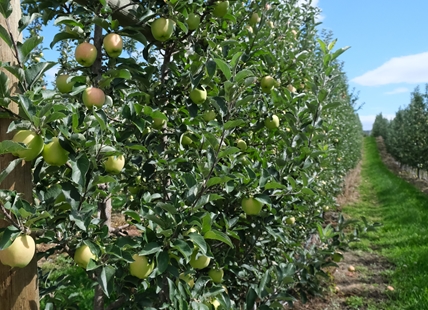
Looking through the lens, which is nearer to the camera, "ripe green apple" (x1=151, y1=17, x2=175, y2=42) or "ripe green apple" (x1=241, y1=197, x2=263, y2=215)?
"ripe green apple" (x1=151, y1=17, x2=175, y2=42)

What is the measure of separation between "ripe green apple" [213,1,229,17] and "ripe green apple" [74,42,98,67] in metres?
0.64

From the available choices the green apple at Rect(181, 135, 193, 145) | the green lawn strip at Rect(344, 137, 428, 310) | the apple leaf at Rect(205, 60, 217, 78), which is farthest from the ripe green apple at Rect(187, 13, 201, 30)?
the green lawn strip at Rect(344, 137, 428, 310)

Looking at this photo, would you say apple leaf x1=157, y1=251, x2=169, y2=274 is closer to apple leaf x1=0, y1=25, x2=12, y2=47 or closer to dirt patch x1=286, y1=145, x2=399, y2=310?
apple leaf x1=0, y1=25, x2=12, y2=47

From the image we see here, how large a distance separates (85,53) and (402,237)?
649cm

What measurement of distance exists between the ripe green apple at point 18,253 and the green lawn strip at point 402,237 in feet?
11.9

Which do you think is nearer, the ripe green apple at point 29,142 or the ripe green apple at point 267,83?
the ripe green apple at point 29,142

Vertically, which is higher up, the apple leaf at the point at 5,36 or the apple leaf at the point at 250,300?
the apple leaf at the point at 5,36

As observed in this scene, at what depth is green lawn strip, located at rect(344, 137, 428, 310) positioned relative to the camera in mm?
3939

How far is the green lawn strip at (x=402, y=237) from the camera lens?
12.9ft

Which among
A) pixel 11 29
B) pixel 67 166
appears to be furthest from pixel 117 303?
pixel 11 29

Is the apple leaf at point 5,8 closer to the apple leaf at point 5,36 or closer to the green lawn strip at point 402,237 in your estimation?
the apple leaf at point 5,36

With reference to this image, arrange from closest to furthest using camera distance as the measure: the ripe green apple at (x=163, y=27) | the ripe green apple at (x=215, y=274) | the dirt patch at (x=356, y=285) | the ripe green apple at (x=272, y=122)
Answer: the ripe green apple at (x=163, y=27) → the ripe green apple at (x=215, y=274) → the ripe green apple at (x=272, y=122) → the dirt patch at (x=356, y=285)

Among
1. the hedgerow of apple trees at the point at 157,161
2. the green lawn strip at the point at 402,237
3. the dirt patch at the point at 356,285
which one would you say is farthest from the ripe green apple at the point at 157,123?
the green lawn strip at the point at 402,237

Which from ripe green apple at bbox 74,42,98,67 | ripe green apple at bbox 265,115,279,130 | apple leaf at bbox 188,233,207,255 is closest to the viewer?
apple leaf at bbox 188,233,207,255
